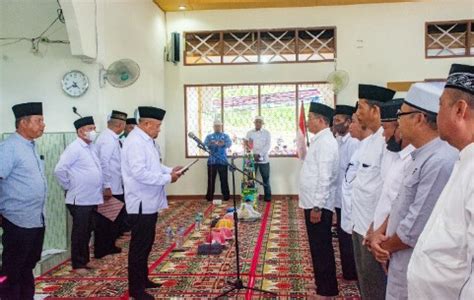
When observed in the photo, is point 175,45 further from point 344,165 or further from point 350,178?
point 350,178

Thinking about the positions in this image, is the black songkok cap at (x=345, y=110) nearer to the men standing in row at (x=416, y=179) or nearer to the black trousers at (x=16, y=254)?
the men standing in row at (x=416, y=179)

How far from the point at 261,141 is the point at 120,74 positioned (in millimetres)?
3418

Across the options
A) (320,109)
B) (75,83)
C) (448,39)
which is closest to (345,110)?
(320,109)

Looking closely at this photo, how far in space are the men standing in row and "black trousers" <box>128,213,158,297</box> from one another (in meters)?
1.98

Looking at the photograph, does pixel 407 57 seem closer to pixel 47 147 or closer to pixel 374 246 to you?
pixel 47 147

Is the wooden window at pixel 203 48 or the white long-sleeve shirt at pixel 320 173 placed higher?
the wooden window at pixel 203 48

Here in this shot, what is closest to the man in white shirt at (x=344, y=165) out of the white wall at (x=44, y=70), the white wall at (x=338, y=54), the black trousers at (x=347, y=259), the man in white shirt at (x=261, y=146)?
the black trousers at (x=347, y=259)

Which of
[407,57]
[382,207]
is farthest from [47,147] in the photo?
[407,57]

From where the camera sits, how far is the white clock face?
575cm

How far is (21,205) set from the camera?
10.00 ft

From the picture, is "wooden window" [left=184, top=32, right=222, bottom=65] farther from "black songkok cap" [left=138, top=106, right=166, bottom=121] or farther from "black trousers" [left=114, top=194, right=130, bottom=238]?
"black songkok cap" [left=138, top=106, right=166, bottom=121]

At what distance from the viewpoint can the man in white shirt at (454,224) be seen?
1217 mm

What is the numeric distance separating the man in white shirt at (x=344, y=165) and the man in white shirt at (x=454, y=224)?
2.29 meters

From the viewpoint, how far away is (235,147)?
917 centimetres
